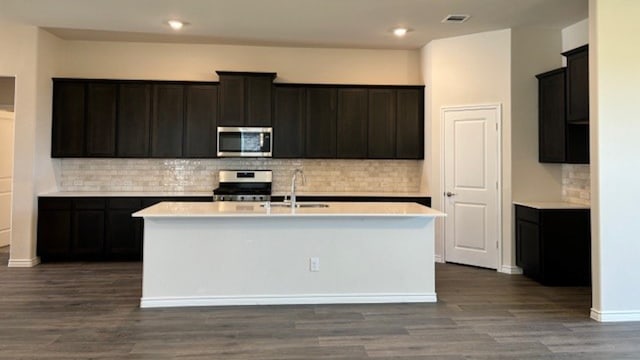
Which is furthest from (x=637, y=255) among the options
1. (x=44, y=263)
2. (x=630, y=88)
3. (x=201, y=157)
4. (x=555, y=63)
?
(x=44, y=263)

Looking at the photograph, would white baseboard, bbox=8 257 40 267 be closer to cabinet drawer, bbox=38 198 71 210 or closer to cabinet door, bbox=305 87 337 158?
cabinet drawer, bbox=38 198 71 210

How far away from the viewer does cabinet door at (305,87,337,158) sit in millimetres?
6145

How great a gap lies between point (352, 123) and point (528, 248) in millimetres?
2683

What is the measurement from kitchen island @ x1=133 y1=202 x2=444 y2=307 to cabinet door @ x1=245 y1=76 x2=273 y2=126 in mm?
2200

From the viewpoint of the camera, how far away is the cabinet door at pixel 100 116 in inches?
233

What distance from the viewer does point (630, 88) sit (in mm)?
3623

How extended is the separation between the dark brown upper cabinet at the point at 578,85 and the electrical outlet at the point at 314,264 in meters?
2.92

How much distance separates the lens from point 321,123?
6156 mm

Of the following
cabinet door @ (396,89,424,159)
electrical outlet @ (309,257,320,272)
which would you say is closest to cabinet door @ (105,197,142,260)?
electrical outlet @ (309,257,320,272)

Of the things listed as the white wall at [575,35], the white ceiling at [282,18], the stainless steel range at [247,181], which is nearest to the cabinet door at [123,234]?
the stainless steel range at [247,181]

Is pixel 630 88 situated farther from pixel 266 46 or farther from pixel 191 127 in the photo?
pixel 191 127

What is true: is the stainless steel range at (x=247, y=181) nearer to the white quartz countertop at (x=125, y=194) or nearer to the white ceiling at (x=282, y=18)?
the white quartz countertop at (x=125, y=194)

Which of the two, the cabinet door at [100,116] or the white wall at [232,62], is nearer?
the cabinet door at [100,116]

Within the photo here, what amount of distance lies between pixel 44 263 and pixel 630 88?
6468 mm
